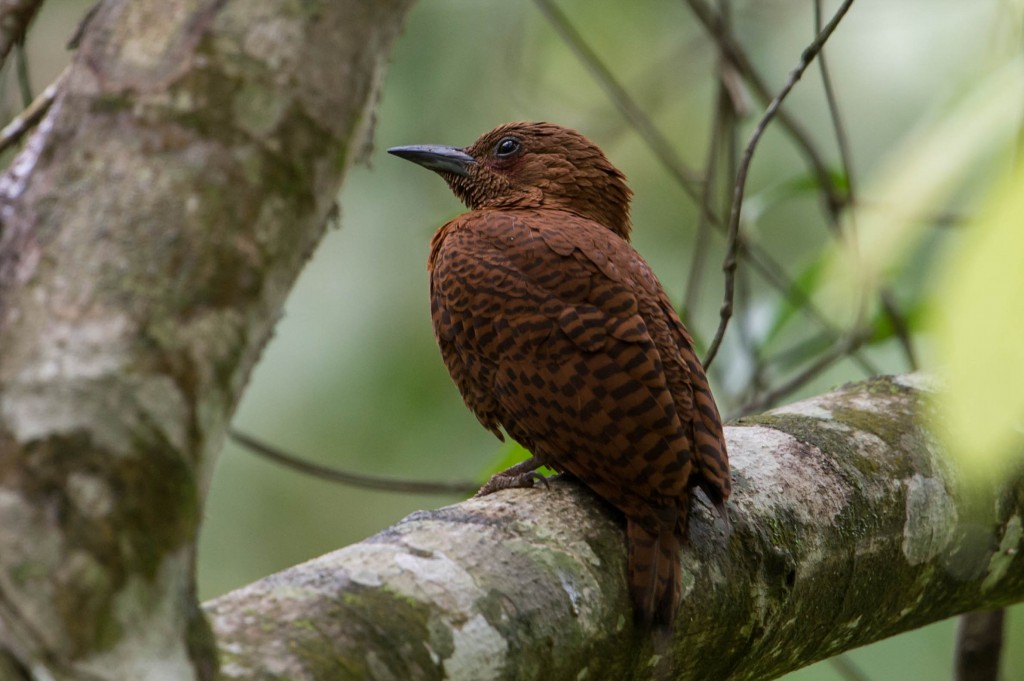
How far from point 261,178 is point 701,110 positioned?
15.9 ft

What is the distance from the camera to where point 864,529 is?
207 centimetres

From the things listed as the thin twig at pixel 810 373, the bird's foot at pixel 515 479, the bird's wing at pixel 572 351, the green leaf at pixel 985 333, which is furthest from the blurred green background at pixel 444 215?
the green leaf at pixel 985 333

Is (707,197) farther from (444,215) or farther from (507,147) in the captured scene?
(444,215)

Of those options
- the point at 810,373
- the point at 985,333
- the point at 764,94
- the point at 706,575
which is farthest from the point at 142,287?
the point at 764,94

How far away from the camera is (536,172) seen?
10.0 feet

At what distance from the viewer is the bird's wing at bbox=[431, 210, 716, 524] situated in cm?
205

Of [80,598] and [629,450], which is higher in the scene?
[80,598]

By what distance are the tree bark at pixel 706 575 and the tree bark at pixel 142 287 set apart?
0.25m

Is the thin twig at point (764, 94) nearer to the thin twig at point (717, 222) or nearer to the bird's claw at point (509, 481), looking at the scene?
the thin twig at point (717, 222)

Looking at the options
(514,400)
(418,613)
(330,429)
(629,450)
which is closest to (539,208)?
(514,400)

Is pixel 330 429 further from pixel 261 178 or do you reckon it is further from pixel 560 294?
pixel 261 178

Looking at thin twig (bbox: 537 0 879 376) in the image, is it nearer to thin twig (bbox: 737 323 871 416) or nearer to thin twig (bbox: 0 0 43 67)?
thin twig (bbox: 737 323 871 416)

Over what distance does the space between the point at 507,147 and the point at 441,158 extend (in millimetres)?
201

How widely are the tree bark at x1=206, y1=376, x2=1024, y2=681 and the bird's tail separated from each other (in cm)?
2
